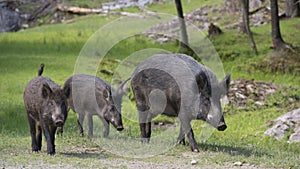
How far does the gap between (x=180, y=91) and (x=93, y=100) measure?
7.11ft

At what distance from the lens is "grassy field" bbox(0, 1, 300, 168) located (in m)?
9.94

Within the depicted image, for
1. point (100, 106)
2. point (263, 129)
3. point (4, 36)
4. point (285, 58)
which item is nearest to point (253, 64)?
point (285, 58)

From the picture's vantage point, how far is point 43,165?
9.26 m

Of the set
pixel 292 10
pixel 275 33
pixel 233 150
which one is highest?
pixel 292 10

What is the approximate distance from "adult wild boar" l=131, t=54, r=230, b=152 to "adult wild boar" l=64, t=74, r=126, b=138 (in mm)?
527

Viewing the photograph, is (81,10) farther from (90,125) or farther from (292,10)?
(90,125)

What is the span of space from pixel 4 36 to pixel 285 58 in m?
14.0

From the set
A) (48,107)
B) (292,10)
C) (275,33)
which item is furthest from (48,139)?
(292,10)

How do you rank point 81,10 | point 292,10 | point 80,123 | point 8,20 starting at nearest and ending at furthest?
1. point 80,123
2. point 292,10
3. point 8,20
4. point 81,10

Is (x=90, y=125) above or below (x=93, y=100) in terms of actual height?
below

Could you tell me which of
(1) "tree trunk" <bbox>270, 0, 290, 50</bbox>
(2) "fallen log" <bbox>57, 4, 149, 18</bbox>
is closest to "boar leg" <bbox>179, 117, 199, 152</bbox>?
(1) "tree trunk" <bbox>270, 0, 290, 50</bbox>

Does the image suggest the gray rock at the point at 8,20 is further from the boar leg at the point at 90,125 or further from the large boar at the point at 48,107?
the large boar at the point at 48,107

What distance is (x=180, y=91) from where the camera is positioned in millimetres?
11125

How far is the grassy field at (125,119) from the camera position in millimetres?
9938
